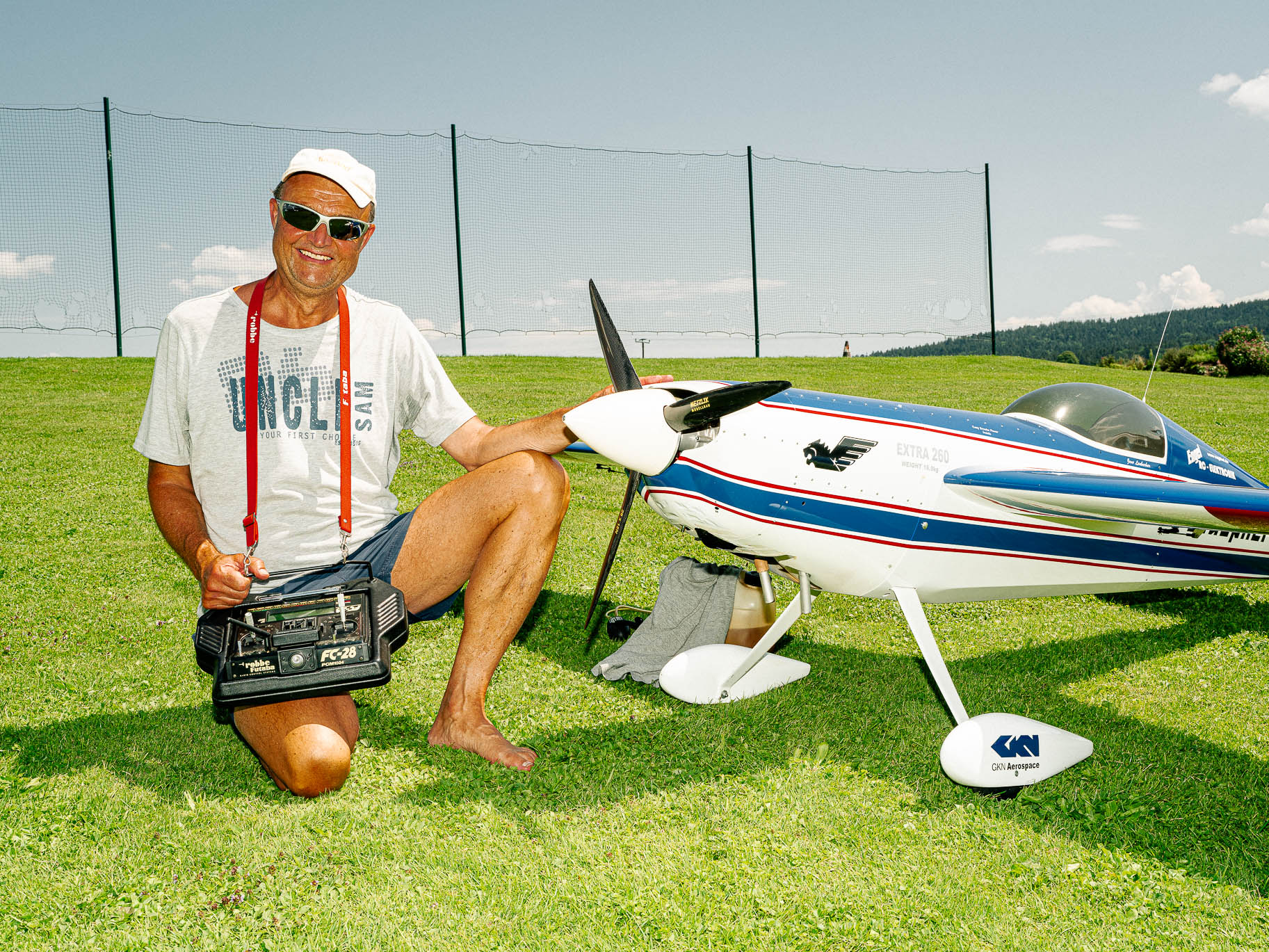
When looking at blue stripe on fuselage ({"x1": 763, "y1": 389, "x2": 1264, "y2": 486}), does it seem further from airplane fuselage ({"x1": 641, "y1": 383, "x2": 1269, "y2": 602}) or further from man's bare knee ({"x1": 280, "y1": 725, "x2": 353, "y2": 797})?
man's bare knee ({"x1": 280, "y1": 725, "x2": 353, "y2": 797})

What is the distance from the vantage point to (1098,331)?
97.6 ft

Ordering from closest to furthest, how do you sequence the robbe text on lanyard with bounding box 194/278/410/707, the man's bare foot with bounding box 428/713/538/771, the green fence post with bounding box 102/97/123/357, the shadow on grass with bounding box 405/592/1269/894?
the robbe text on lanyard with bounding box 194/278/410/707 → the shadow on grass with bounding box 405/592/1269/894 → the man's bare foot with bounding box 428/713/538/771 → the green fence post with bounding box 102/97/123/357

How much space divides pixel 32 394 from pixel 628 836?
43.2 feet

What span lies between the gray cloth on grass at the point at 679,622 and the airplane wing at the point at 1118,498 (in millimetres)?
1435

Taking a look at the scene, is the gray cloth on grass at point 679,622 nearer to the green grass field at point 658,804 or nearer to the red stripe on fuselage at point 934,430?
the green grass field at point 658,804

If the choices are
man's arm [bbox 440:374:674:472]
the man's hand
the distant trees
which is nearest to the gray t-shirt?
man's arm [bbox 440:374:674:472]

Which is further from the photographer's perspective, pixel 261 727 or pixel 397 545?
pixel 397 545

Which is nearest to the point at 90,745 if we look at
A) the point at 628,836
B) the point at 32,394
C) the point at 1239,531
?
the point at 628,836

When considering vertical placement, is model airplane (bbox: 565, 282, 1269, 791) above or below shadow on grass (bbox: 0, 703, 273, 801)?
above

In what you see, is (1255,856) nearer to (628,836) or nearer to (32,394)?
(628,836)

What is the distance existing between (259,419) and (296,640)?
0.82 meters

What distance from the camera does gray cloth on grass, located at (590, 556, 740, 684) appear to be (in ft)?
14.0

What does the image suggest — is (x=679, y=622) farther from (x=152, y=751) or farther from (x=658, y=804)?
(x=152, y=751)

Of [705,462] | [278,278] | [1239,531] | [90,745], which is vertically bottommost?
[90,745]
